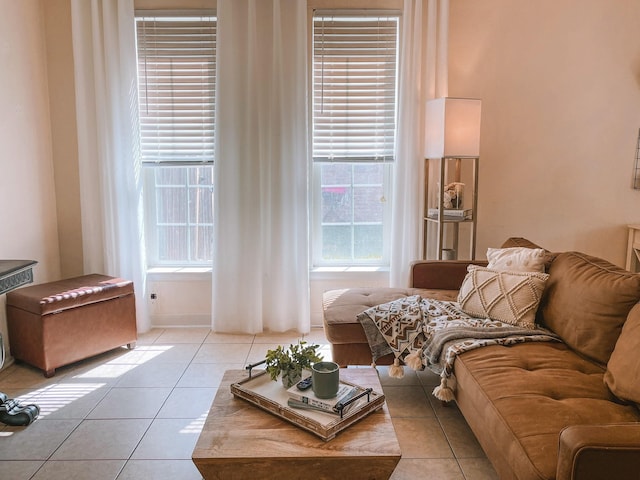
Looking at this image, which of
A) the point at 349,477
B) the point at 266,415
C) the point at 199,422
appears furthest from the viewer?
the point at 199,422

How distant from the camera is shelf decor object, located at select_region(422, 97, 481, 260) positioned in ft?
11.3

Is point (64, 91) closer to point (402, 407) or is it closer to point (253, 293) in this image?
point (253, 293)

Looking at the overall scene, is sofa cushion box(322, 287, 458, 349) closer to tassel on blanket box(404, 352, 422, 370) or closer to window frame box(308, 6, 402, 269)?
tassel on blanket box(404, 352, 422, 370)

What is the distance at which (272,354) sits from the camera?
2111mm

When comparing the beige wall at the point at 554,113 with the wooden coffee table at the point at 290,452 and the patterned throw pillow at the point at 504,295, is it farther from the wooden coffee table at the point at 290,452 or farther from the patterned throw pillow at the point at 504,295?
the wooden coffee table at the point at 290,452

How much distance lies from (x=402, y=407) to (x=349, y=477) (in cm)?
112

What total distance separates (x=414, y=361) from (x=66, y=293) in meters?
2.14

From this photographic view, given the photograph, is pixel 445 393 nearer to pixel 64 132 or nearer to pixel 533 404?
pixel 533 404

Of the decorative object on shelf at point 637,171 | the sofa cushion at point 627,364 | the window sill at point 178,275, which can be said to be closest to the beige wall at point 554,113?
the decorative object on shelf at point 637,171

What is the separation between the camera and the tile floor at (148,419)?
2260 mm

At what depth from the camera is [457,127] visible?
3449mm

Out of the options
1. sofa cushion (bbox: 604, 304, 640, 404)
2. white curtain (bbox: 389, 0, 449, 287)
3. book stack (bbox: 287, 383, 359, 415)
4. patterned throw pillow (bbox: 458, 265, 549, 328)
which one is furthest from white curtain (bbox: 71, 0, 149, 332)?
sofa cushion (bbox: 604, 304, 640, 404)

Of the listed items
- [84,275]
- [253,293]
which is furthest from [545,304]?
[84,275]

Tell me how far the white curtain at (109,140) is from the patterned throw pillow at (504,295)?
241cm
